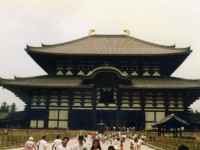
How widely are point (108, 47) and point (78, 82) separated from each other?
9536mm

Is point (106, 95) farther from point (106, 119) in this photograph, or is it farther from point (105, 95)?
point (106, 119)

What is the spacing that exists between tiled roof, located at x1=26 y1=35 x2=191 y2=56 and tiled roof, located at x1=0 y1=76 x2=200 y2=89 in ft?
11.6

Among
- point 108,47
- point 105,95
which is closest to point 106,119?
point 105,95

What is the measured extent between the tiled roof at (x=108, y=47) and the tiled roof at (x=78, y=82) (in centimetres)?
354

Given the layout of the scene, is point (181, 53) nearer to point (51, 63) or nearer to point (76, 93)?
point (76, 93)

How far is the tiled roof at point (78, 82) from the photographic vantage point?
123ft

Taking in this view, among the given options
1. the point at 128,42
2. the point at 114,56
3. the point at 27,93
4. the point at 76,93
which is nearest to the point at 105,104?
the point at 76,93

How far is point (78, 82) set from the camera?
1587 inches

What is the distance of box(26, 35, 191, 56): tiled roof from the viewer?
A: 137 feet

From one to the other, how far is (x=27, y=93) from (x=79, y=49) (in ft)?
35.0

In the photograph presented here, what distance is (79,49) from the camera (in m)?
45.6

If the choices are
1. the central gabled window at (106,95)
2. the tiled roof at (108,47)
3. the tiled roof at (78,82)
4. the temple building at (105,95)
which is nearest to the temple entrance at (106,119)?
the temple building at (105,95)

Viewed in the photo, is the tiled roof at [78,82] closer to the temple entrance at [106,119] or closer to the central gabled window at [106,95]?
the central gabled window at [106,95]

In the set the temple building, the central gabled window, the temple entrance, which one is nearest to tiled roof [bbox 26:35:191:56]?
the temple building
